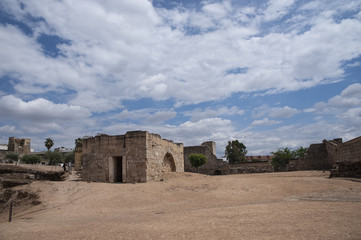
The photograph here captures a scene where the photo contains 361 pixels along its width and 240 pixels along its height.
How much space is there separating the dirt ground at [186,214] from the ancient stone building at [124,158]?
3.12 m

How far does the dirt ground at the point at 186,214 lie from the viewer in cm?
474

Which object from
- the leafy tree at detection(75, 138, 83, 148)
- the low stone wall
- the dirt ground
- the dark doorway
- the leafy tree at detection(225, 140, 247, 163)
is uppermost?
the leafy tree at detection(75, 138, 83, 148)

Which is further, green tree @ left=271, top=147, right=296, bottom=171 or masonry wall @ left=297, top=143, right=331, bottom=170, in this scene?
green tree @ left=271, top=147, right=296, bottom=171

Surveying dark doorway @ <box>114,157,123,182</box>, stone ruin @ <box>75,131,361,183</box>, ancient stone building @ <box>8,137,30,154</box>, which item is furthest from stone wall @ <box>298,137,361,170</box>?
ancient stone building @ <box>8,137,30,154</box>

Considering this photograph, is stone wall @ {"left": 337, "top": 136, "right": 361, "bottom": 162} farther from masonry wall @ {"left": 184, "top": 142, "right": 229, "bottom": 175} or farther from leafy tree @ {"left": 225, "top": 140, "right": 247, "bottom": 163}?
leafy tree @ {"left": 225, "top": 140, "right": 247, "bottom": 163}

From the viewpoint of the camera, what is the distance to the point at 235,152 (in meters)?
51.1

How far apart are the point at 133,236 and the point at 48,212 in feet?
16.5

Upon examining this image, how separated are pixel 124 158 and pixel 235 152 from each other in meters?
38.7

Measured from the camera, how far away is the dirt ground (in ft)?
15.6

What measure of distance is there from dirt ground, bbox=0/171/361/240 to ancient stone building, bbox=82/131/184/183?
10.2 ft

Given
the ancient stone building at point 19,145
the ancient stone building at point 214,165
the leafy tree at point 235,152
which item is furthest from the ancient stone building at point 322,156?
the ancient stone building at point 19,145

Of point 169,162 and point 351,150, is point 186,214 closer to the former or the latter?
point 169,162

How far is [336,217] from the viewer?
516 cm

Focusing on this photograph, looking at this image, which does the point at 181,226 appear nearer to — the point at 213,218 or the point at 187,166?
the point at 213,218
